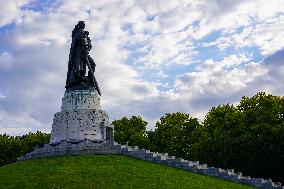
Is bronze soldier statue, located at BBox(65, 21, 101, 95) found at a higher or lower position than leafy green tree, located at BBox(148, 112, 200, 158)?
higher

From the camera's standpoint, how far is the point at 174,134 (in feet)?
267

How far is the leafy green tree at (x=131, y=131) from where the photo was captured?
81.2 meters

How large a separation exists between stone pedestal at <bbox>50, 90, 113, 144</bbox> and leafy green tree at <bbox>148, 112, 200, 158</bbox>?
103ft

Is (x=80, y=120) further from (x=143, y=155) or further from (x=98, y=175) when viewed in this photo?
(x=98, y=175)

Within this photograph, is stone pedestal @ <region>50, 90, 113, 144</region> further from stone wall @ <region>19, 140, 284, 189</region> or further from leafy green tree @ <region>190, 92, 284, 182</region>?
leafy green tree @ <region>190, 92, 284, 182</region>

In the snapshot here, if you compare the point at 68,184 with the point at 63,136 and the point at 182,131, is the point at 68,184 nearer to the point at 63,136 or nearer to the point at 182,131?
the point at 63,136

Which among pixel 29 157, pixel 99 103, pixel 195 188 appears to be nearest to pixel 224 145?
pixel 99 103

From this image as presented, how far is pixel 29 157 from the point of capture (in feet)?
148

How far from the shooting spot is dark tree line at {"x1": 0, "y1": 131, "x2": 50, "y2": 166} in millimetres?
79250

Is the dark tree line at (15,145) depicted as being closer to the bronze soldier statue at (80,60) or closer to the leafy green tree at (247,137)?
the leafy green tree at (247,137)

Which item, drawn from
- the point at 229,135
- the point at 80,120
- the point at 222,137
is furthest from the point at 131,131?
the point at 80,120

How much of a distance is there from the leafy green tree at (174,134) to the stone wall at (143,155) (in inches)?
1365

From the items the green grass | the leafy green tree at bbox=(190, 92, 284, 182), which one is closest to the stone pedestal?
the green grass

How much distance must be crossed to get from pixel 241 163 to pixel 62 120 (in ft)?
73.7
